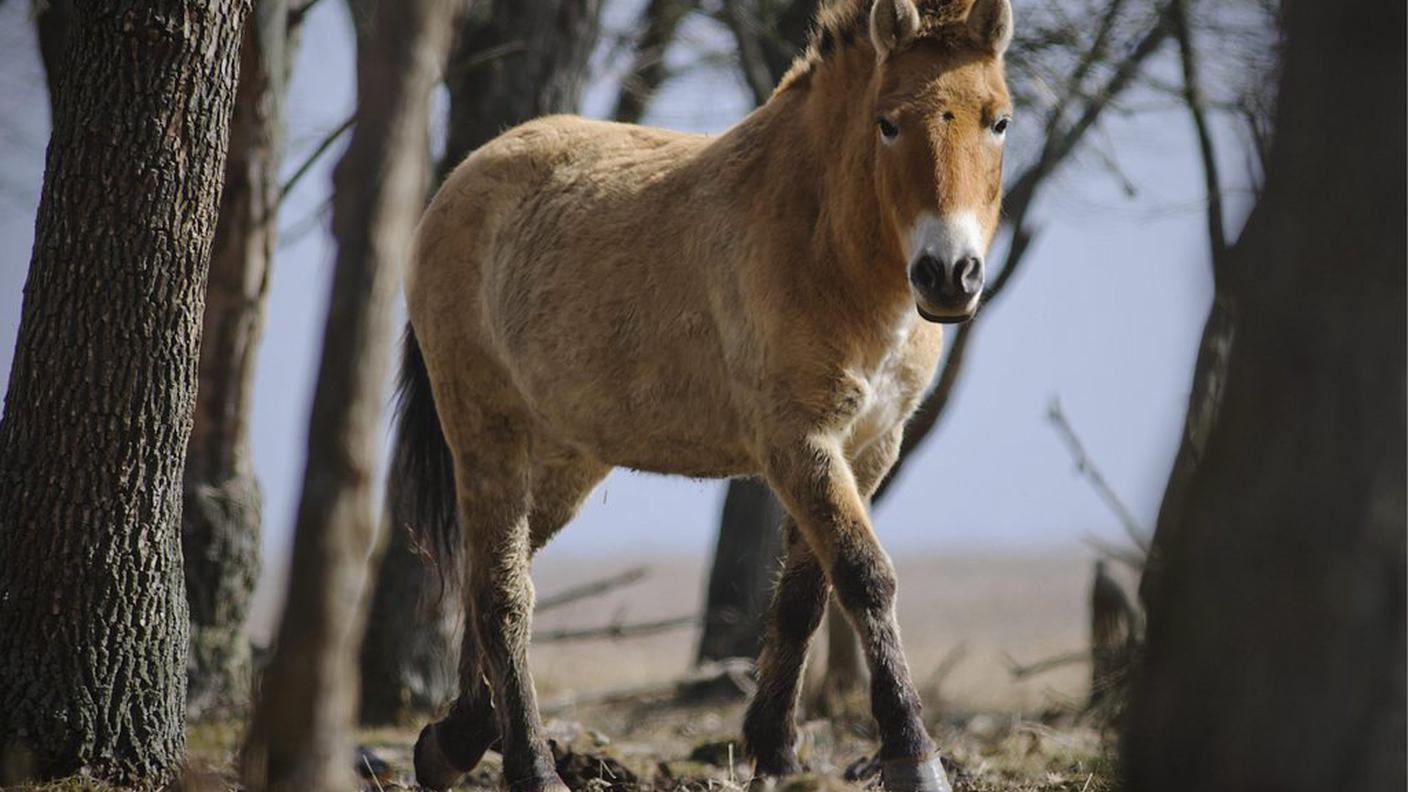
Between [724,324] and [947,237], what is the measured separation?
1.00m

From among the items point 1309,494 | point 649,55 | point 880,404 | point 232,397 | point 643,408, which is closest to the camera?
point 1309,494

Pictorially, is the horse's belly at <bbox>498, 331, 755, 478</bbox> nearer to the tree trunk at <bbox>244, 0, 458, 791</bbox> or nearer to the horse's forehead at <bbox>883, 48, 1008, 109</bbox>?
the horse's forehead at <bbox>883, 48, 1008, 109</bbox>

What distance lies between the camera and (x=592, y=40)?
855cm

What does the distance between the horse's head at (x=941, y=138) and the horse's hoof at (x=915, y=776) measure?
1.32 m

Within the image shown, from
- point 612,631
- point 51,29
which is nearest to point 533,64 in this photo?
point 51,29

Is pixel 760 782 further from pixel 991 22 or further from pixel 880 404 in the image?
pixel 991 22

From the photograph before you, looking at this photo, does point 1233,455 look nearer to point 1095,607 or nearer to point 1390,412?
point 1390,412

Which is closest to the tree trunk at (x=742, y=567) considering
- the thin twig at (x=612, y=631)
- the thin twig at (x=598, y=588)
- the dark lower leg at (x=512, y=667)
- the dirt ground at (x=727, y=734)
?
the dirt ground at (x=727, y=734)

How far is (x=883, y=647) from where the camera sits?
4445 mm

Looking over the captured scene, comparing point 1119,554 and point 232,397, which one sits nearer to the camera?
point 1119,554

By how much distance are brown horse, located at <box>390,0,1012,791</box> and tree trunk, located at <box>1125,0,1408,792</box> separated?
149 centimetres

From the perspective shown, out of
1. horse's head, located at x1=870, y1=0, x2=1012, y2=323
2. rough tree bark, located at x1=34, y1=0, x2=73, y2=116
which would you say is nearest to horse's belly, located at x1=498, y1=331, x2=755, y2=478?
horse's head, located at x1=870, y1=0, x2=1012, y2=323

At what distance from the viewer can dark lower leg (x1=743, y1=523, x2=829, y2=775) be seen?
197 inches

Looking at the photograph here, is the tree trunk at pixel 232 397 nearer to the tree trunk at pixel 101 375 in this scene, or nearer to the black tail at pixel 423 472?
the black tail at pixel 423 472
